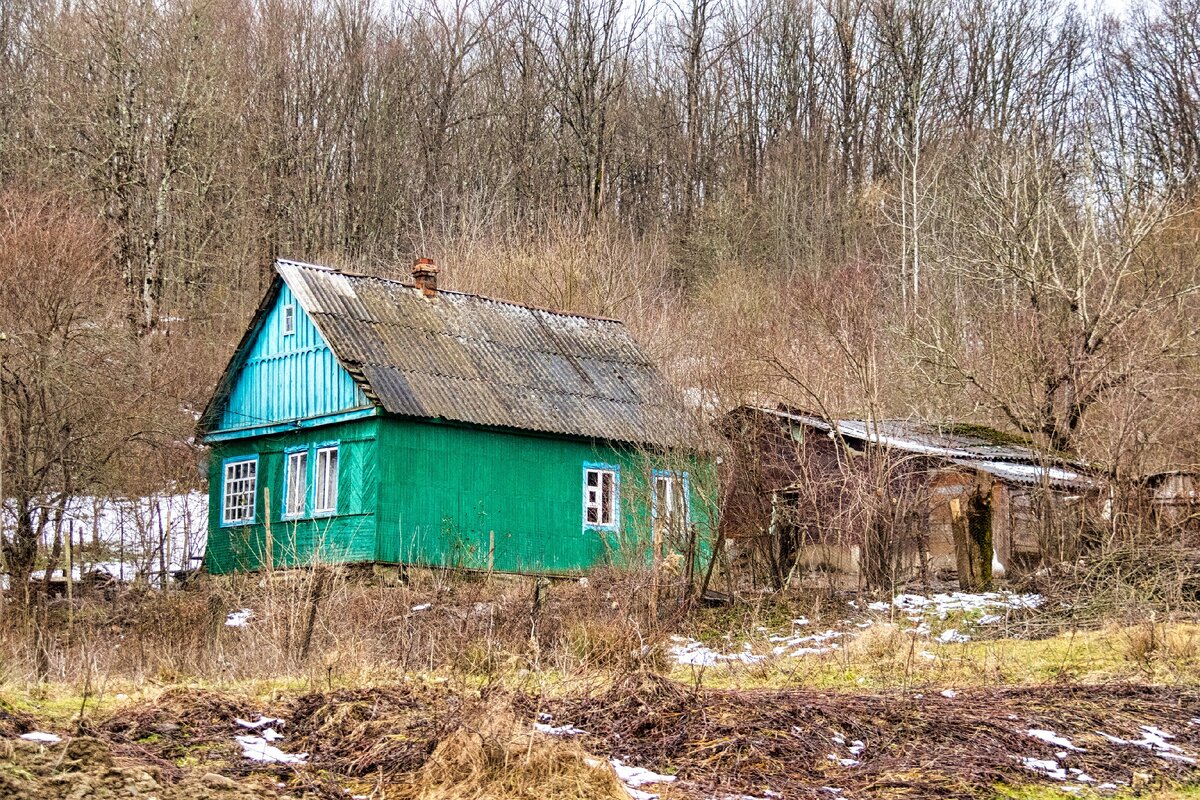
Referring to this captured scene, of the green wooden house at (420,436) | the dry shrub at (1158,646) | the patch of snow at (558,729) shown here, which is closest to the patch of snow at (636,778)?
the patch of snow at (558,729)

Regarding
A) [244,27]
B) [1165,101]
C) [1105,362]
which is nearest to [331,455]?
[1105,362]

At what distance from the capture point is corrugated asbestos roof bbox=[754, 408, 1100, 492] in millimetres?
17344

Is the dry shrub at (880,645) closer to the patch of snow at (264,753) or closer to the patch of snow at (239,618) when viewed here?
the patch of snow at (239,618)

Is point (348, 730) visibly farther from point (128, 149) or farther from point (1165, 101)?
point (1165, 101)

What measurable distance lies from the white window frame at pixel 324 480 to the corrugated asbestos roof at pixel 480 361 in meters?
1.84

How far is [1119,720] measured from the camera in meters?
8.70

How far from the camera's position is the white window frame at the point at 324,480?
22703 millimetres

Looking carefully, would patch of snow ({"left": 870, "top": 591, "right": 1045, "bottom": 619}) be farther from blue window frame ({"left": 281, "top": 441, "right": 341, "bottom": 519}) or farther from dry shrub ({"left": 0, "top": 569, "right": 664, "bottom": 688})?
blue window frame ({"left": 281, "top": 441, "right": 341, "bottom": 519})

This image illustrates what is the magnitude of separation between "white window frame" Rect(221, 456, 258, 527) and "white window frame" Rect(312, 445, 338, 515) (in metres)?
2.01

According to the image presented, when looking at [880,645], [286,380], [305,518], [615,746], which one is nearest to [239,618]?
[880,645]

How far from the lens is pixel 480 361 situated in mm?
24438

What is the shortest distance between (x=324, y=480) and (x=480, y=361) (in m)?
3.65

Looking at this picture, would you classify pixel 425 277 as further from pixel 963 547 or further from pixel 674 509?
pixel 963 547

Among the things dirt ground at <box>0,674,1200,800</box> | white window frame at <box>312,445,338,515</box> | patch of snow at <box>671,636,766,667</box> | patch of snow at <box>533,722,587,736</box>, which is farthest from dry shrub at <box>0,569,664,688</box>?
white window frame at <box>312,445,338,515</box>
